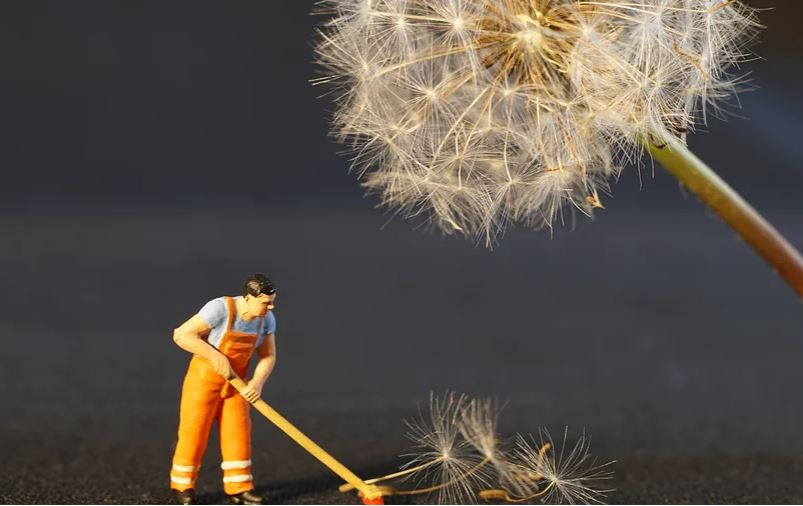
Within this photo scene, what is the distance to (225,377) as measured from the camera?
271cm

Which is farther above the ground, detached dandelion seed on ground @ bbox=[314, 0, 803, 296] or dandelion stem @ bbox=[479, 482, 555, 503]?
detached dandelion seed on ground @ bbox=[314, 0, 803, 296]

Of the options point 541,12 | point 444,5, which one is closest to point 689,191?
point 541,12

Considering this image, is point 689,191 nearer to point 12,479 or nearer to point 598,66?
point 598,66

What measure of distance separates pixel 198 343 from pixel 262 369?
192mm

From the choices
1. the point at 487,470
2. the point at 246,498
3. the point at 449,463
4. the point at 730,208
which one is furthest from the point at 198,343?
the point at 730,208

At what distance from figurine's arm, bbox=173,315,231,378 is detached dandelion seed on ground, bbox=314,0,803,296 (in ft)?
1.93

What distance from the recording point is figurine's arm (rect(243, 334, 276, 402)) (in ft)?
8.95

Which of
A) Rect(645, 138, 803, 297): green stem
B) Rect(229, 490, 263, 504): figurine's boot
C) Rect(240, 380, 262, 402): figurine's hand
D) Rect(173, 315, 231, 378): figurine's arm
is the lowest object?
Rect(229, 490, 263, 504): figurine's boot

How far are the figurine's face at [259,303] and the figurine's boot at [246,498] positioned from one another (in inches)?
20.2

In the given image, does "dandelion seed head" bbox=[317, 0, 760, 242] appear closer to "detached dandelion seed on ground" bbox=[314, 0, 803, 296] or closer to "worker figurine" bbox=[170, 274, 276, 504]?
"detached dandelion seed on ground" bbox=[314, 0, 803, 296]

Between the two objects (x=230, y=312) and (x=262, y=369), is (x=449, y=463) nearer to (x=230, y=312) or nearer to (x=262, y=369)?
(x=262, y=369)

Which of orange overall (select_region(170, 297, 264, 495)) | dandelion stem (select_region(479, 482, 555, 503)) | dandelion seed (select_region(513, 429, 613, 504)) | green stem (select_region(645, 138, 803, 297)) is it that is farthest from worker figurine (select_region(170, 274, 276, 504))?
green stem (select_region(645, 138, 803, 297))

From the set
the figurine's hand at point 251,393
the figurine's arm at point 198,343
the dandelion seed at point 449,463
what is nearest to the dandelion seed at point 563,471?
the dandelion seed at point 449,463

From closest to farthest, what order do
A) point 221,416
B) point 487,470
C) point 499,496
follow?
point 221,416, point 499,496, point 487,470
